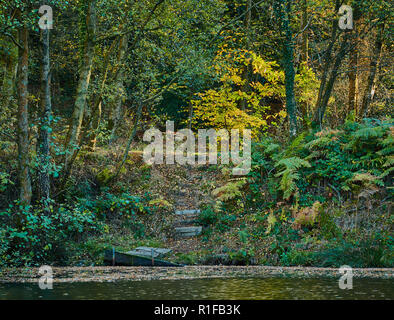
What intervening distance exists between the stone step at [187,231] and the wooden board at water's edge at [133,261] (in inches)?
88.0

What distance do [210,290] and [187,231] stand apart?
18.5 feet

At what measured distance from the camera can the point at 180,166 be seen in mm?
16359

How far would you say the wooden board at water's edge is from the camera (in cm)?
1029

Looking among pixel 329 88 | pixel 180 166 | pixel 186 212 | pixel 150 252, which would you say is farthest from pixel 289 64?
pixel 150 252

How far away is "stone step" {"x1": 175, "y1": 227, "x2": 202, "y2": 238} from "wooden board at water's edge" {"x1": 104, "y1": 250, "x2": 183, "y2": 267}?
7.33 ft

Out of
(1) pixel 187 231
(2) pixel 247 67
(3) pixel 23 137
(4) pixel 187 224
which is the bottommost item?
(1) pixel 187 231

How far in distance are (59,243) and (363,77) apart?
569 inches

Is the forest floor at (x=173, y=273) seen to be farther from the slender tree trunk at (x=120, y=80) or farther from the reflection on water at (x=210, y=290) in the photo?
the slender tree trunk at (x=120, y=80)

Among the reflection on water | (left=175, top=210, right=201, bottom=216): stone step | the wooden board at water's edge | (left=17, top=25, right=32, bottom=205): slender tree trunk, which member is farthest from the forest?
the reflection on water

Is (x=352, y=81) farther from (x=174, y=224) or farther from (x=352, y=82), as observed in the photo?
(x=174, y=224)

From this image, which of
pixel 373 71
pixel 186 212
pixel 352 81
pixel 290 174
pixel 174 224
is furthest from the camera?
pixel 352 81

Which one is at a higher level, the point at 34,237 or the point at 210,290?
the point at 34,237
